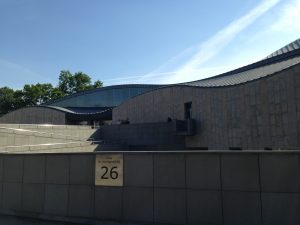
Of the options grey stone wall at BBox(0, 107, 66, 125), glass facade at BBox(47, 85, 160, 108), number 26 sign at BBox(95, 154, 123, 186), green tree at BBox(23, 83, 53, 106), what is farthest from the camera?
green tree at BBox(23, 83, 53, 106)

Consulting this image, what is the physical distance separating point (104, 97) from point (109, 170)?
61210 millimetres

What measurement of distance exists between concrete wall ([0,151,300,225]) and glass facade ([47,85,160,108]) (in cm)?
5920

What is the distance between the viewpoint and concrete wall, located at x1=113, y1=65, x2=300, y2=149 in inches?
826

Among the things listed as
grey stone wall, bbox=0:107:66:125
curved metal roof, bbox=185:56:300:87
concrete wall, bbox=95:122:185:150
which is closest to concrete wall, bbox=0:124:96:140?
concrete wall, bbox=95:122:185:150

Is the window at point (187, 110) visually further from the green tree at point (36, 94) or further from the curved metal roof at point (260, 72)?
the green tree at point (36, 94)

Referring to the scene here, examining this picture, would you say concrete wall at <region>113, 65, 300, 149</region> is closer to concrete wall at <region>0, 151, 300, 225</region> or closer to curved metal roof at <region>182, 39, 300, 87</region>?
curved metal roof at <region>182, 39, 300, 87</region>

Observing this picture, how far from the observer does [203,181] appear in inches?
276

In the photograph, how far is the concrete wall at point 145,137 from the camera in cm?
3362

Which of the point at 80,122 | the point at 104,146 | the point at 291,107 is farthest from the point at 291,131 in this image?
the point at 80,122

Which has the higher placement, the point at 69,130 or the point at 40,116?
the point at 40,116

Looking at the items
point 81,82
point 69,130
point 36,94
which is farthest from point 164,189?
point 81,82

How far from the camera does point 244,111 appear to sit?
989 inches

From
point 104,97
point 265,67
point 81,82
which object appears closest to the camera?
point 265,67

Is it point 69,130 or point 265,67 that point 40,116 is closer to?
point 69,130
